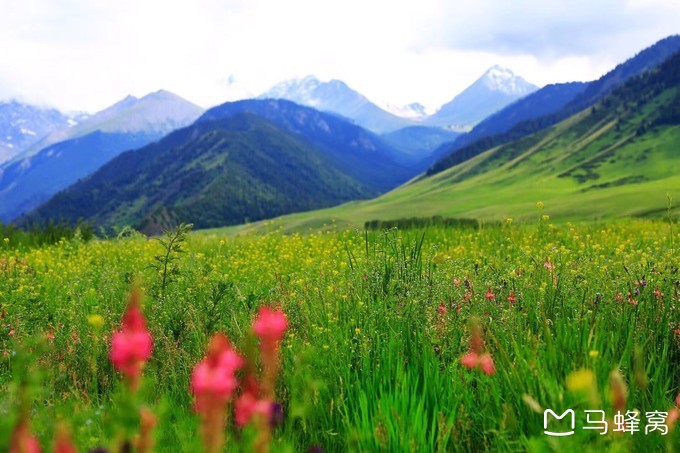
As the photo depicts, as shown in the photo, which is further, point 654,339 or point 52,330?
point 52,330

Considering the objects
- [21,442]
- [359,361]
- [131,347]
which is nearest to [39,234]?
[359,361]

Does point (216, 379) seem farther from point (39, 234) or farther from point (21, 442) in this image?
point (39, 234)

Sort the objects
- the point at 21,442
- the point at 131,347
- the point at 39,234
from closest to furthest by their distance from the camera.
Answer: the point at 131,347 < the point at 21,442 < the point at 39,234

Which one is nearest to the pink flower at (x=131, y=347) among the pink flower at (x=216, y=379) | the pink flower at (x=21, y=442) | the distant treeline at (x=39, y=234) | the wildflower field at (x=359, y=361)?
the wildflower field at (x=359, y=361)

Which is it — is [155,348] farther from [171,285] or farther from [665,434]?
[665,434]

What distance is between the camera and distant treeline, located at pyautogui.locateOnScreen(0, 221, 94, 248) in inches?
615

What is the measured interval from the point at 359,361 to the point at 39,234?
53.0 feet

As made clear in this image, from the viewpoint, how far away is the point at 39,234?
1720 cm

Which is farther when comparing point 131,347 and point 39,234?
point 39,234

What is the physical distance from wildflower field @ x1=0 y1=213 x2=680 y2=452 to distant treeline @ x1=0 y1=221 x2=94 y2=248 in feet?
29.1

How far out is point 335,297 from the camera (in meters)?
5.69

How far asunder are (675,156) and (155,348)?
192534 mm

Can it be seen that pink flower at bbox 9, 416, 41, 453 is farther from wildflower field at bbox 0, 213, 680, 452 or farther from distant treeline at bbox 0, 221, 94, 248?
distant treeline at bbox 0, 221, 94, 248

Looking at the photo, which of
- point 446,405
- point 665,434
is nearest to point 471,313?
point 446,405
